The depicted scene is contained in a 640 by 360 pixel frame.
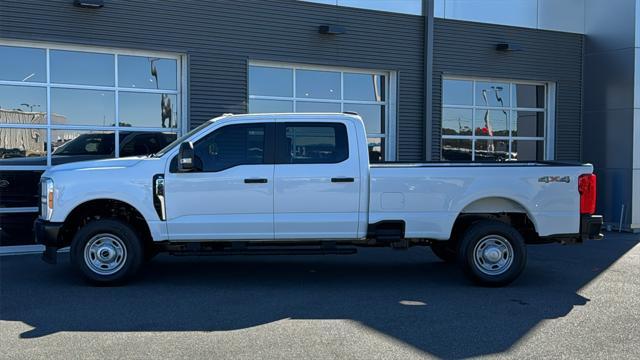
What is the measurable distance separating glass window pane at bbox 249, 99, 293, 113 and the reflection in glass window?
3838mm

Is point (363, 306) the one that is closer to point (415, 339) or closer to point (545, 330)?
point (415, 339)

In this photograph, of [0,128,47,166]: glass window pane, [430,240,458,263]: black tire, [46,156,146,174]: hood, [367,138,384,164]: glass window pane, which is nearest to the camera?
[46,156,146,174]: hood

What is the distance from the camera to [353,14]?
12.7 m

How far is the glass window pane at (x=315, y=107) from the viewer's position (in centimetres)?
1254

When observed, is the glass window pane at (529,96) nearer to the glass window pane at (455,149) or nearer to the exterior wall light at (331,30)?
the glass window pane at (455,149)

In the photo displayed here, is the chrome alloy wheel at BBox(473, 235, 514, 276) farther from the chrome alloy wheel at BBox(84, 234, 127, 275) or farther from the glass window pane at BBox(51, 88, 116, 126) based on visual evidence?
the glass window pane at BBox(51, 88, 116, 126)

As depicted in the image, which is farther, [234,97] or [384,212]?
[234,97]

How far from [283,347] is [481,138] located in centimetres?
1034

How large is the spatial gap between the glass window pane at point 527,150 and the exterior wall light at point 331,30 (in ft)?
17.9

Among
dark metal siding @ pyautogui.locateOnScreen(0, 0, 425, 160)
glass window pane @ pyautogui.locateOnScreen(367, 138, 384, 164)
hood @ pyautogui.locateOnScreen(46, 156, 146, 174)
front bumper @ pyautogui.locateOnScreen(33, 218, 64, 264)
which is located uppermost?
dark metal siding @ pyautogui.locateOnScreen(0, 0, 425, 160)

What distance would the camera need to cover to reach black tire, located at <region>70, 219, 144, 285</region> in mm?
7418

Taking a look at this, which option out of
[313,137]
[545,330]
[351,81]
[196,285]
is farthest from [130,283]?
[351,81]

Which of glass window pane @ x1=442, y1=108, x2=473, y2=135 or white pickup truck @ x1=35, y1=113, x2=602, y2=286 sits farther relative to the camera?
glass window pane @ x1=442, y1=108, x2=473, y2=135

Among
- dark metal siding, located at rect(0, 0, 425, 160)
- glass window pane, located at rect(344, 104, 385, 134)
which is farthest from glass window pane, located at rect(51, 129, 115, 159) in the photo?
glass window pane, located at rect(344, 104, 385, 134)
